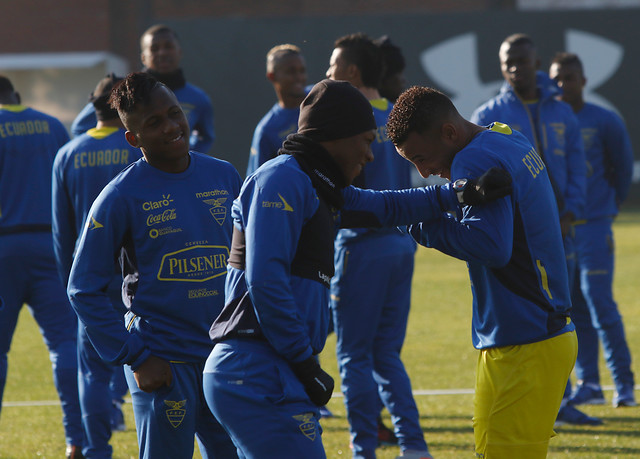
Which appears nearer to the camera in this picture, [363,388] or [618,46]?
[363,388]

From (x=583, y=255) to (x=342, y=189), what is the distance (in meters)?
4.62

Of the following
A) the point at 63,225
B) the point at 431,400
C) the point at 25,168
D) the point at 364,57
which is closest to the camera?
the point at 63,225

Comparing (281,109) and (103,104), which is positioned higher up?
(103,104)

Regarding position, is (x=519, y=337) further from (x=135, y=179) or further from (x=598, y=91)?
(x=598, y=91)

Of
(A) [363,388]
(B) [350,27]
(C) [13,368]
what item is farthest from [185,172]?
(B) [350,27]

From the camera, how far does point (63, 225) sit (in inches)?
220

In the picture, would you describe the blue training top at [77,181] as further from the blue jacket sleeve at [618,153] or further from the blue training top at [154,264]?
the blue jacket sleeve at [618,153]

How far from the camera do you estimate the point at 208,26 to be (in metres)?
24.3

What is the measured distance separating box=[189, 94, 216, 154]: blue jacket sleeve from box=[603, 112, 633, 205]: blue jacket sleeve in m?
3.52

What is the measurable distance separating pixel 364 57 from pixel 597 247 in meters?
2.84

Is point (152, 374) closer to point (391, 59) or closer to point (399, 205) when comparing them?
point (399, 205)

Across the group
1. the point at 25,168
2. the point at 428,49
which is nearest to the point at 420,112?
the point at 25,168

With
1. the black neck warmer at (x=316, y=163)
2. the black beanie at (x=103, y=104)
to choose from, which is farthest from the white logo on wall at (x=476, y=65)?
the black neck warmer at (x=316, y=163)

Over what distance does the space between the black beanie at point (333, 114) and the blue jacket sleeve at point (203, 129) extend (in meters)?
5.25
